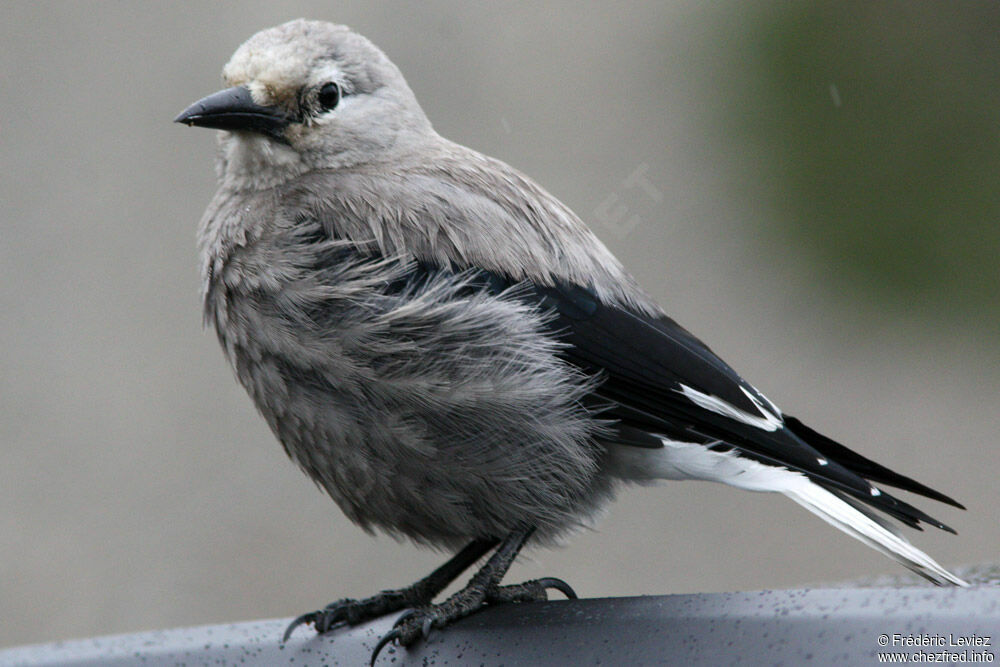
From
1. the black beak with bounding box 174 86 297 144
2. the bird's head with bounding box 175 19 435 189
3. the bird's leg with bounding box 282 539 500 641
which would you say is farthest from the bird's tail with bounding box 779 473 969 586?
the black beak with bounding box 174 86 297 144

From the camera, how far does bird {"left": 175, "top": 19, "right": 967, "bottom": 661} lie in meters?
1.79

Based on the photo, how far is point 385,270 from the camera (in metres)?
1.88

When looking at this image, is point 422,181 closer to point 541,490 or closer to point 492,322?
point 492,322

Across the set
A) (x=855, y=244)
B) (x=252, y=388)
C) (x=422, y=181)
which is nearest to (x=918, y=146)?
(x=855, y=244)

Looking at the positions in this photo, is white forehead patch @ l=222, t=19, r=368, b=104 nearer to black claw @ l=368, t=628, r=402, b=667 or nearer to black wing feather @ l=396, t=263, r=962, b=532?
black wing feather @ l=396, t=263, r=962, b=532

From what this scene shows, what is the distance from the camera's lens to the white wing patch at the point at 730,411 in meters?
1.81

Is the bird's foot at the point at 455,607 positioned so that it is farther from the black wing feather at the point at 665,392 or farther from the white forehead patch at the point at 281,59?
the white forehead patch at the point at 281,59

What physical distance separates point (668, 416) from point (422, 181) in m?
0.61

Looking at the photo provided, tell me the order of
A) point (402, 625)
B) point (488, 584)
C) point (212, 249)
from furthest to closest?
point (212, 249)
point (488, 584)
point (402, 625)

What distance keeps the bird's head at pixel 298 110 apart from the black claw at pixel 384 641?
92 centimetres

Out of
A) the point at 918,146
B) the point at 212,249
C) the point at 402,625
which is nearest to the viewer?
the point at 402,625

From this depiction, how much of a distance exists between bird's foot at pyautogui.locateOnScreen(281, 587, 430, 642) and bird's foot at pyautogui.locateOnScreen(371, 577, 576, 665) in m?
0.17

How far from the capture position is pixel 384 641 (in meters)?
1.60

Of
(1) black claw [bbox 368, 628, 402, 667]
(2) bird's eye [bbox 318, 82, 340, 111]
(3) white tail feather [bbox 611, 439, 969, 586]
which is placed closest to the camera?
(1) black claw [bbox 368, 628, 402, 667]
